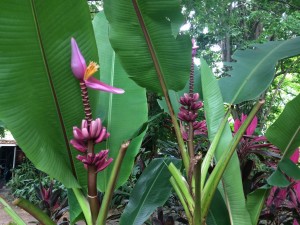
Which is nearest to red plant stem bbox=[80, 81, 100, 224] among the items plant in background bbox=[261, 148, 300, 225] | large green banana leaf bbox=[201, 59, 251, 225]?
large green banana leaf bbox=[201, 59, 251, 225]

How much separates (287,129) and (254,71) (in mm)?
256

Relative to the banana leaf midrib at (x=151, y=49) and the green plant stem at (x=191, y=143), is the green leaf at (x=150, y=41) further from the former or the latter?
the green plant stem at (x=191, y=143)

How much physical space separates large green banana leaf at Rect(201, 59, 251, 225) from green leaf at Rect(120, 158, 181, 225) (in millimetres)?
160

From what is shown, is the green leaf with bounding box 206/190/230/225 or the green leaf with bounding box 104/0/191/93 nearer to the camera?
the green leaf with bounding box 104/0/191/93

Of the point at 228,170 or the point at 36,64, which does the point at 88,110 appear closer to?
the point at 36,64

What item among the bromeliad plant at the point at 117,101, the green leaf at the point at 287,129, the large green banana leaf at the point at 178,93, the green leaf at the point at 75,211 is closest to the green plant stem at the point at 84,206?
the bromeliad plant at the point at 117,101

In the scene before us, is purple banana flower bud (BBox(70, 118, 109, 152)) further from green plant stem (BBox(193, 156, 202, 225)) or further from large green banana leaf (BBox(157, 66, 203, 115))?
large green banana leaf (BBox(157, 66, 203, 115))

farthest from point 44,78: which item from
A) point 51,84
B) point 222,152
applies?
point 222,152

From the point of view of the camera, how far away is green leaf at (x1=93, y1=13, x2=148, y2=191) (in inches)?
35.8

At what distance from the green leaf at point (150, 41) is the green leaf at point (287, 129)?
294 mm

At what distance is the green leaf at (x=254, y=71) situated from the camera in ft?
3.55

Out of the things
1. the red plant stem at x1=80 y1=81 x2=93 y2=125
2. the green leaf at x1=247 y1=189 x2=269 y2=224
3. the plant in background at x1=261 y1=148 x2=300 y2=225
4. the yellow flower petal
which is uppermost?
the yellow flower petal

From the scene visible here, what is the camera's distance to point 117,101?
3.18ft

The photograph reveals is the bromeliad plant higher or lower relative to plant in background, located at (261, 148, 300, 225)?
higher
